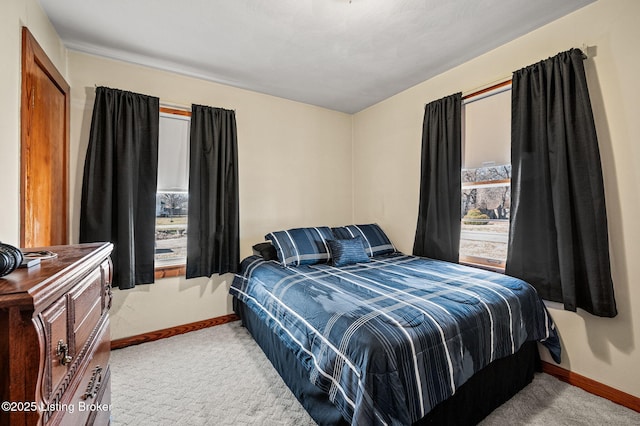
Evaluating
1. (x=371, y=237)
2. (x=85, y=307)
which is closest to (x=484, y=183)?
(x=371, y=237)

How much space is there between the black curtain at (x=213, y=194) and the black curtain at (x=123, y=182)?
34 cm

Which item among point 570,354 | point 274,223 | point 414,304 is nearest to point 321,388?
point 414,304

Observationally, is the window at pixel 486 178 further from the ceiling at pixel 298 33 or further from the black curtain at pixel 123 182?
the black curtain at pixel 123 182

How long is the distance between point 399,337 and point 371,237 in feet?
6.43

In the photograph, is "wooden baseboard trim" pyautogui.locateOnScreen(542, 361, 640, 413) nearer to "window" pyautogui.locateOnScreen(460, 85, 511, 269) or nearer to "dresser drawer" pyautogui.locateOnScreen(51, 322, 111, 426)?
"window" pyautogui.locateOnScreen(460, 85, 511, 269)

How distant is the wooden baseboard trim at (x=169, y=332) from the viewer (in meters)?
2.55

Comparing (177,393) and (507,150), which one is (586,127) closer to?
(507,150)

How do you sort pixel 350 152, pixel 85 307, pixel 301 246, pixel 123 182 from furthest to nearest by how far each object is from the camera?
pixel 350 152, pixel 301 246, pixel 123 182, pixel 85 307

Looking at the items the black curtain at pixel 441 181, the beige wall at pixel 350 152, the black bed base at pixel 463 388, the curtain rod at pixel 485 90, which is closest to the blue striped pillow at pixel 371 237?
the beige wall at pixel 350 152

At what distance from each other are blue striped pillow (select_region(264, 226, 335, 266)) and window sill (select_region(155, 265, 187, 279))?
911 mm

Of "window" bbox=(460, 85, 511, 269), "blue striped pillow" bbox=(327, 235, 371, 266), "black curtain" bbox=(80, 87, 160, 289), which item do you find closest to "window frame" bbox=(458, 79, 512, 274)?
"window" bbox=(460, 85, 511, 269)

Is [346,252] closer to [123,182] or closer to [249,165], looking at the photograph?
[249,165]

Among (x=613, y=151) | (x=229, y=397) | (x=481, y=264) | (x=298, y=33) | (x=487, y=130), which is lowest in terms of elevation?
(x=229, y=397)

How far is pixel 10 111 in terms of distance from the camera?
1527 millimetres
